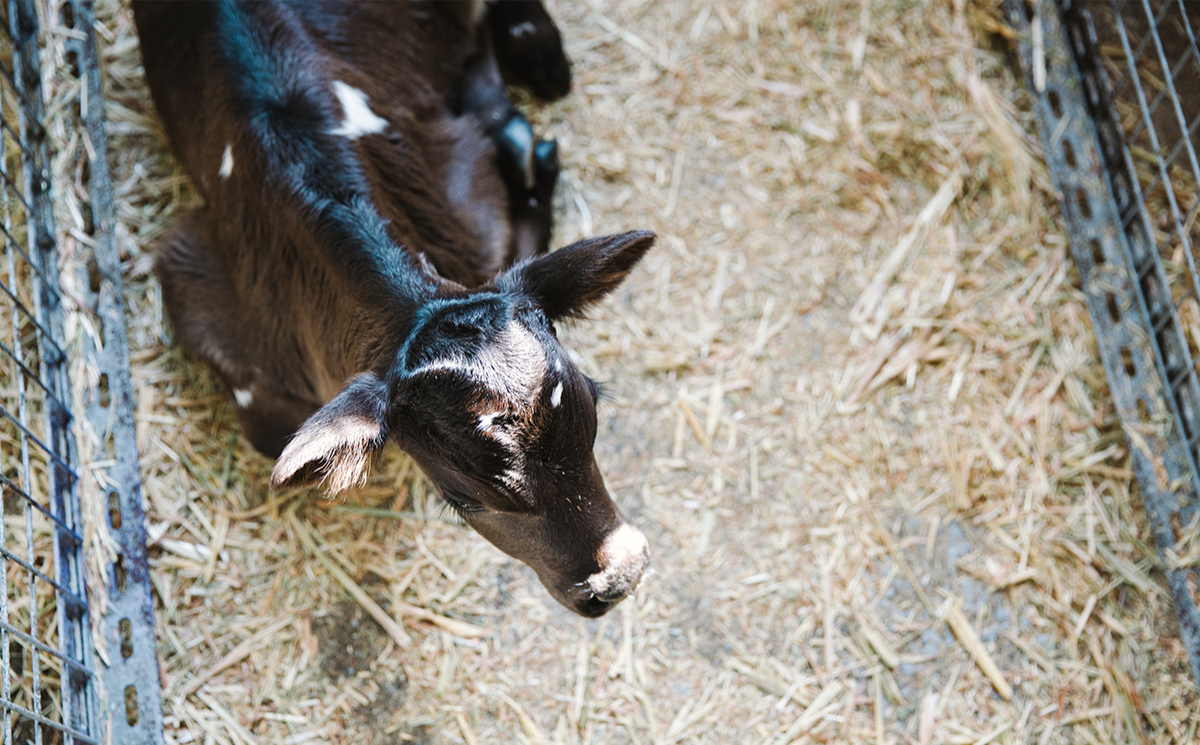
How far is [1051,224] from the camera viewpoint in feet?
12.7

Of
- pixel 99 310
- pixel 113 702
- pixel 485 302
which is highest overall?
pixel 485 302

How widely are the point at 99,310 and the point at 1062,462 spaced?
12.3 feet

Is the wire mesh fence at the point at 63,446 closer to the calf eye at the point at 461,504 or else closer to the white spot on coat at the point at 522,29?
the calf eye at the point at 461,504

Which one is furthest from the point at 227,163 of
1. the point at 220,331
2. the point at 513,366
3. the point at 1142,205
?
the point at 1142,205

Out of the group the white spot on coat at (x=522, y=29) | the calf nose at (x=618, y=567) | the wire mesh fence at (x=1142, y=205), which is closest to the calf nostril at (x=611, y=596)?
the calf nose at (x=618, y=567)

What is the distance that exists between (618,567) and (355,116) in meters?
1.77

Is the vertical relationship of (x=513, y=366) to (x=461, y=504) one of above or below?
above

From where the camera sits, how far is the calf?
2.27m

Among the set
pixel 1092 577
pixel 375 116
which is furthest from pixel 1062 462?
pixel 375 116

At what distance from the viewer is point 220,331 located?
3.30m

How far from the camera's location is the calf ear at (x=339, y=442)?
2.11 meters

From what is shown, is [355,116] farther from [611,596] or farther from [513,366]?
[611,596]

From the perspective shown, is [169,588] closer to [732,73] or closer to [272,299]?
[272,299]

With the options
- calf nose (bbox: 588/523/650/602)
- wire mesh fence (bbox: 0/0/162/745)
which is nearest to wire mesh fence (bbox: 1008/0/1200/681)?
calf nose (bbox: 588/523/650/602)
